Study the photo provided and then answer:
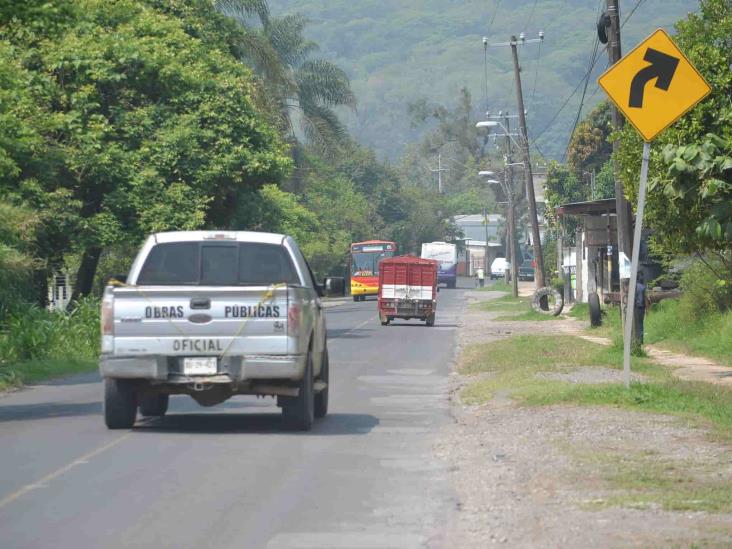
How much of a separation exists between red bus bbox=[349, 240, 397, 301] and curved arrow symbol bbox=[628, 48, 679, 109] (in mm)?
61798

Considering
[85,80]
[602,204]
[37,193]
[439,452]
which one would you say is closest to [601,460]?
[439,452]

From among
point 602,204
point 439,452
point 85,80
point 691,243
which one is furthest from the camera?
point 602,204

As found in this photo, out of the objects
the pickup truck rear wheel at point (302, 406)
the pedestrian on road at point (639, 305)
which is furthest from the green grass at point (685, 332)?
the pickup truck rear wheel at point (302, 406)

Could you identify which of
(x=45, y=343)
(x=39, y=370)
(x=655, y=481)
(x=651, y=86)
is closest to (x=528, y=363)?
(x=39, y=370)

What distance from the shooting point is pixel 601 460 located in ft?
38.1

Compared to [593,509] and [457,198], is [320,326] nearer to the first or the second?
[593,509]

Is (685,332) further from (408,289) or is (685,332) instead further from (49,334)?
(408,289)

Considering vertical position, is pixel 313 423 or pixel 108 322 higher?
pixel 108 322

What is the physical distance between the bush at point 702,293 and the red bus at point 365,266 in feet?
152

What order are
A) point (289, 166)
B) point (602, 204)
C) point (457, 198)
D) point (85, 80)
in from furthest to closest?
point (457, 198) < point (602, 204) < point (289, 166) < point (85, 80)

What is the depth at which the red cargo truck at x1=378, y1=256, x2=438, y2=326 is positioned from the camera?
46.8m

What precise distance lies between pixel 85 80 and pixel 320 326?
20002 mm

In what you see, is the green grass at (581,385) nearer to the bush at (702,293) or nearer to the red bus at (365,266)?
the bush at (702,293)

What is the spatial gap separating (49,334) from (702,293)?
14.6 m
